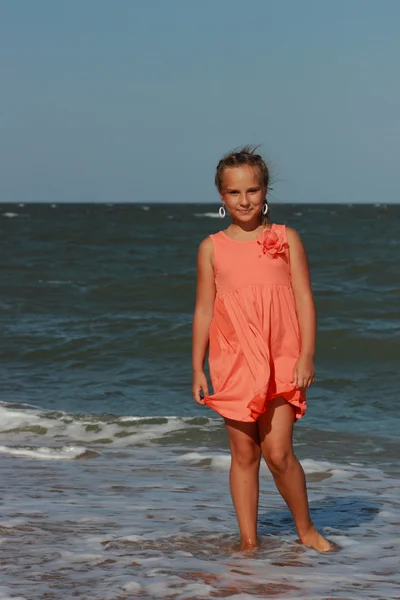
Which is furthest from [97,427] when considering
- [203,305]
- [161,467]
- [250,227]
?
[250,227]

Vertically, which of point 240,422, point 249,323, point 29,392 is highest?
point 249,323

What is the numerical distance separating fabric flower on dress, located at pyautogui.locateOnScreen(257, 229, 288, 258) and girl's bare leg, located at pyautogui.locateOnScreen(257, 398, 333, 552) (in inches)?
21.6

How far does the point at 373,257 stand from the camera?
84.6ft

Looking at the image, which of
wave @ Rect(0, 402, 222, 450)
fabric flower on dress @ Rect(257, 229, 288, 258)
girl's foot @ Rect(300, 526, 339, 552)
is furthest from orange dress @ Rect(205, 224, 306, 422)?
wave @ Rect(0, 402, 222, 450)

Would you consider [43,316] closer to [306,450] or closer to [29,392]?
[29,392]

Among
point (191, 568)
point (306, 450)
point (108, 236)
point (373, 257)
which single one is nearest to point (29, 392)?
point (306, 450)

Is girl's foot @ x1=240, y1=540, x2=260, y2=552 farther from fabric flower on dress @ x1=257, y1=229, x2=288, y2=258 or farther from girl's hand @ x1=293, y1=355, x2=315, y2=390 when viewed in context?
fabric flower on dress @ x1=257, y1=229, x2=288, y2=258

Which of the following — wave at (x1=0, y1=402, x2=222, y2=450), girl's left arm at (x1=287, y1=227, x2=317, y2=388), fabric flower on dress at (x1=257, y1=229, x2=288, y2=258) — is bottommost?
wave at (x1=0, y1=402, x2=222, y2=450)

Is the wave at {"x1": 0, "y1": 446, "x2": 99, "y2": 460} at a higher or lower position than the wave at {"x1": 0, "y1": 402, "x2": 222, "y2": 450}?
higher

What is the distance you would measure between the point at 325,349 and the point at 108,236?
27324 mm

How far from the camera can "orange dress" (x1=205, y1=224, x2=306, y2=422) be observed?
150 inches

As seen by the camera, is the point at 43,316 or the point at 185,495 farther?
the point at 43,316

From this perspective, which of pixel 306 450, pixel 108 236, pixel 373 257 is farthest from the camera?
pixel 108 236

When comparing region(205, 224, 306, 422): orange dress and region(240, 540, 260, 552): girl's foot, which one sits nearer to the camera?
region(205, 224, 306, 422): orange dress
